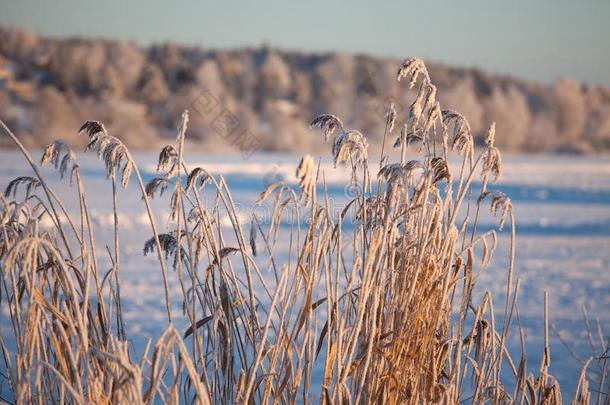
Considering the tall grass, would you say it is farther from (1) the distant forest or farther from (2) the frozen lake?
(1) the distant forest

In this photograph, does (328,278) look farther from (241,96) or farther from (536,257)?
(241,96)

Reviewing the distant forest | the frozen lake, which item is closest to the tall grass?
the frozen lake

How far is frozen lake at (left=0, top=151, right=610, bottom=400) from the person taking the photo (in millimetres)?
4395

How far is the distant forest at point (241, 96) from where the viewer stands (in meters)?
35.0

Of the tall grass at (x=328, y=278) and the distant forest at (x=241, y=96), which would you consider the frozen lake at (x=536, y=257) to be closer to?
the tall grass at (x=328, y=278)

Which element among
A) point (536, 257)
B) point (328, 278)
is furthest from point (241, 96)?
point (328, 278)

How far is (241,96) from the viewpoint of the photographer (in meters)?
45.2

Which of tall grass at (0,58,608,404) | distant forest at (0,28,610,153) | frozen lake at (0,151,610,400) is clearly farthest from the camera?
distant forest at (0,28,610,153)

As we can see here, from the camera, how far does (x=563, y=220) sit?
31.7 ft

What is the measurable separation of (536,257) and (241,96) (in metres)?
39.3

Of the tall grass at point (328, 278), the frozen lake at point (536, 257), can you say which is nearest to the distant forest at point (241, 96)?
the frozen lake at point (536, 257)

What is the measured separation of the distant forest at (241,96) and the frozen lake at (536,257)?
713 inches

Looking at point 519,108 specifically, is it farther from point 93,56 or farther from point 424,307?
point 424,307

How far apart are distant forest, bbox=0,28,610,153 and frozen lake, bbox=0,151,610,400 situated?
59.4 feet
